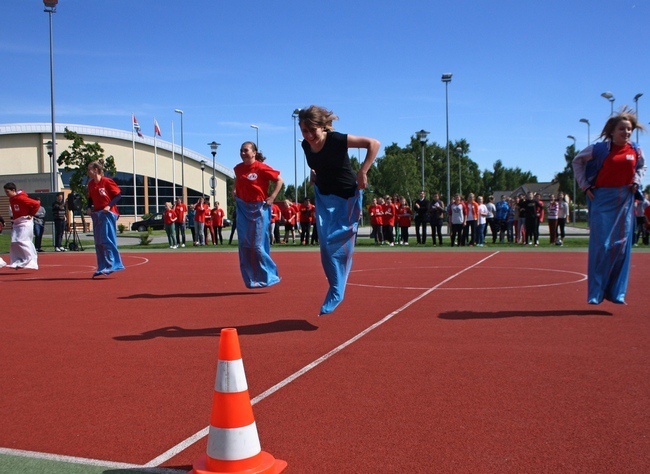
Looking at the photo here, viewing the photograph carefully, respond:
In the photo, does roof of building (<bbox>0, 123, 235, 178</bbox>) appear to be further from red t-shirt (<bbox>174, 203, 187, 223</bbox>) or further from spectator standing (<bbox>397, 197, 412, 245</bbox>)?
spectator standing (<bbox>397, 197, 412, 245</bbox>)

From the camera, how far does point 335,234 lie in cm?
724

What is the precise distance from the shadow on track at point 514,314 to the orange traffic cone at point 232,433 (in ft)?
14.5

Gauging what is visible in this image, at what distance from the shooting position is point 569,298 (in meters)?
9.09

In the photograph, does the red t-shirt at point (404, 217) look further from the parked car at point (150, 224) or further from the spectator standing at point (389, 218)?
the parked car at point (150, 224)

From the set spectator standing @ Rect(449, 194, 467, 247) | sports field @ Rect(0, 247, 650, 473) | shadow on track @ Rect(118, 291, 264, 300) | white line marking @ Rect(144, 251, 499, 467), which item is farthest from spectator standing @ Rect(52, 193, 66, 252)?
white line marking @ Rect(144, 251, 499, 467)

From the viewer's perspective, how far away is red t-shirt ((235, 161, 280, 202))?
9.94 meters

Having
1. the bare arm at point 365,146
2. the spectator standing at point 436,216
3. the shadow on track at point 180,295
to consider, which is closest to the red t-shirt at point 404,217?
the spectator standing at point 436,216

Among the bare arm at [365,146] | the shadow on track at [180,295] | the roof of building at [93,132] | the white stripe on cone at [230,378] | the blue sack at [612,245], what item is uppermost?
the roof of building at [93,132]

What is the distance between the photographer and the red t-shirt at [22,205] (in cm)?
1477

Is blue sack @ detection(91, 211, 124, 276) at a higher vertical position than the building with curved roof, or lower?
lower

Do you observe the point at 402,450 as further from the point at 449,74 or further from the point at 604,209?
the point at 449,74

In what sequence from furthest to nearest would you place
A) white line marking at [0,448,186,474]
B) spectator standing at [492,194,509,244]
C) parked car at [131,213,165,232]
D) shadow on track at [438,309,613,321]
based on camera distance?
parked car at [131,213,165,232]
spectator standing at [492,194,509,244]
shadow on track at [438,309,613,321]
white line marking at [0,448,186,474]

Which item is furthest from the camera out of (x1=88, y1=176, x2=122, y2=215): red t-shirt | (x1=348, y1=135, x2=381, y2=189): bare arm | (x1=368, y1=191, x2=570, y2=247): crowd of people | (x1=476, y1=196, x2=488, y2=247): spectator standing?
(x1=368, y1=191, x2=570, y2=247): crowd of people

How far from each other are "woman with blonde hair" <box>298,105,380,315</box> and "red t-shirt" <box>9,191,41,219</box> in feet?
32.1
